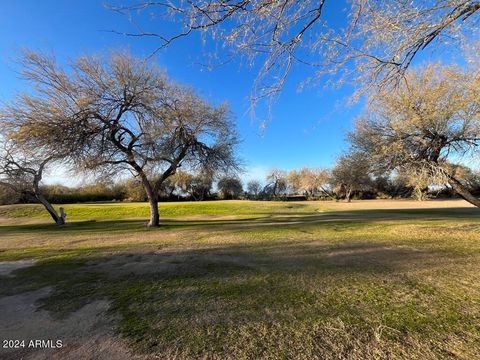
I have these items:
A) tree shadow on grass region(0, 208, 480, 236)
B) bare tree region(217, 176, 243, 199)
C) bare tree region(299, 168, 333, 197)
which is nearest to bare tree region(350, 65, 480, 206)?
tree shadow on grass region(0, 208, 480, 236)

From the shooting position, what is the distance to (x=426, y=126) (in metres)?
10.4

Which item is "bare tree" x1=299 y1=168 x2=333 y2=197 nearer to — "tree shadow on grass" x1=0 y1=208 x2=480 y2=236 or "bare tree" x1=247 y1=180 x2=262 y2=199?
"bare tree" x1=247 y1=180 x2=262 y2=199

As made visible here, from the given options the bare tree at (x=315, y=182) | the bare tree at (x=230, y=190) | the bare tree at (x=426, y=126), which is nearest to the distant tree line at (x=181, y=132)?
the bare tree at (x=426, y=126)

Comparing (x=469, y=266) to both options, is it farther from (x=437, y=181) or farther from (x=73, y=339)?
(x=73, y=339)

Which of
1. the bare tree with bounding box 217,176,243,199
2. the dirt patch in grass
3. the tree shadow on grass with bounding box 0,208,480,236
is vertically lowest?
the tree shadow on grass with bounding box 0,208,480,236

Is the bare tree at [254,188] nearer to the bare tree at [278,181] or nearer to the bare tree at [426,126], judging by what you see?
the bare tree at [278,181]

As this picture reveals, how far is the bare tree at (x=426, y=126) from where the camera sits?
9.91 m

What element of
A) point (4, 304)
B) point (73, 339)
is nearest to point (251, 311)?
point (73, 339)

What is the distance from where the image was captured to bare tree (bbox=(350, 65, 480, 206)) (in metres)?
9.91

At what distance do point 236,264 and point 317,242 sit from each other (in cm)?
413

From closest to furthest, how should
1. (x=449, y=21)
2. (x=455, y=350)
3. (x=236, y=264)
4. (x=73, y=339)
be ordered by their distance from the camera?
(x=455, y=350) < (x=73, y=339) < (x=449, y=21) < (x=236, y=264)

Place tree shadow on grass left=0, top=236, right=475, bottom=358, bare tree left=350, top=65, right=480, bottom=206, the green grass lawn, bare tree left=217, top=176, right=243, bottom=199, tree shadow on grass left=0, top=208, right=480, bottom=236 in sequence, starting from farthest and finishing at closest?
bare tree left=217, top=176, right=243, bottom=199 → tree shadow on grass left=0, top=208, right=480, bottom=236 → bare tree left=350, top=65, right=480, bottom=206 → tree shadow on grass left=0, top=236, right=475, bottom=358 → the green grass lawn

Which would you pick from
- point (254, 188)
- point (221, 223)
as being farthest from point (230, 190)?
point (221, 223)

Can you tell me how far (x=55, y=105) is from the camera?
13172 millimetres
